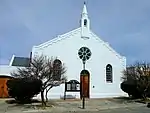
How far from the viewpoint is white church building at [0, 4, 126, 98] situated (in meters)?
29.7

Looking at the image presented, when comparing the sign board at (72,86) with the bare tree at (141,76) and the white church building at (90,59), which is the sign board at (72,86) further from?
the bare tree at (141,76)

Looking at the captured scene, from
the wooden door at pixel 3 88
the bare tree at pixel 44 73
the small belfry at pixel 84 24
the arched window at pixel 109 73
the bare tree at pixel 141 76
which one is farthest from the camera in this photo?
the arched window at pixel 109 73

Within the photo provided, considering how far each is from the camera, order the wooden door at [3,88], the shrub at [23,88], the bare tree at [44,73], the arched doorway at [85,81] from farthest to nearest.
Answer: the arched doorway at [85,81]
the wooden door at [3,88]
the shrub at [23,88]
the bare tree at [44,73]

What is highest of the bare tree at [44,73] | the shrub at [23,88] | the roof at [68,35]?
the roof at [68,35]

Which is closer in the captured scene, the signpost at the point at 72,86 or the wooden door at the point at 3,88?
the wooden door at the point at 3,88

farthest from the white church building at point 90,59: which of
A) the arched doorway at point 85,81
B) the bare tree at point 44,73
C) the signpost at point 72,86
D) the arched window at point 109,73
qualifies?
the bare tree at point 44,73

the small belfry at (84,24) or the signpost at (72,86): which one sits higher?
the small belfry at (84,24)

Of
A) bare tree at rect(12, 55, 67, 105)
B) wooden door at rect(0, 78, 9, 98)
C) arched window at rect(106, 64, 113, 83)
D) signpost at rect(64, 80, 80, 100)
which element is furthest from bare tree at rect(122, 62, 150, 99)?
wooden door at rect(0, 78, 9, 98)

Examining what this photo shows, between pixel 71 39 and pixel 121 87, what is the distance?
26.3 ft

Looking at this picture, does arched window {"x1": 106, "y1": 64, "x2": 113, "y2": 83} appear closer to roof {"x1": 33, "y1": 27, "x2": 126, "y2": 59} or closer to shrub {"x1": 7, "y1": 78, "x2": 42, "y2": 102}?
roof {"x1": 33, "y1": 27, "x2": 126, "y2": 59}

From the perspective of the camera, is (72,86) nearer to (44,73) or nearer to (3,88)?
(3,88)

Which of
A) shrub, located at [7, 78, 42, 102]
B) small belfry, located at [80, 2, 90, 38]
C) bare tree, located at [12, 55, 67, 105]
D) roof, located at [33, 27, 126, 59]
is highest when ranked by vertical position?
small belfry, located at [80, 2, 90, 38]

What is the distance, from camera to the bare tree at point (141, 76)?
26.8 metres

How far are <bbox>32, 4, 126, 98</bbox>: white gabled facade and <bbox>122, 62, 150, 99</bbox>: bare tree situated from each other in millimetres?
3917
